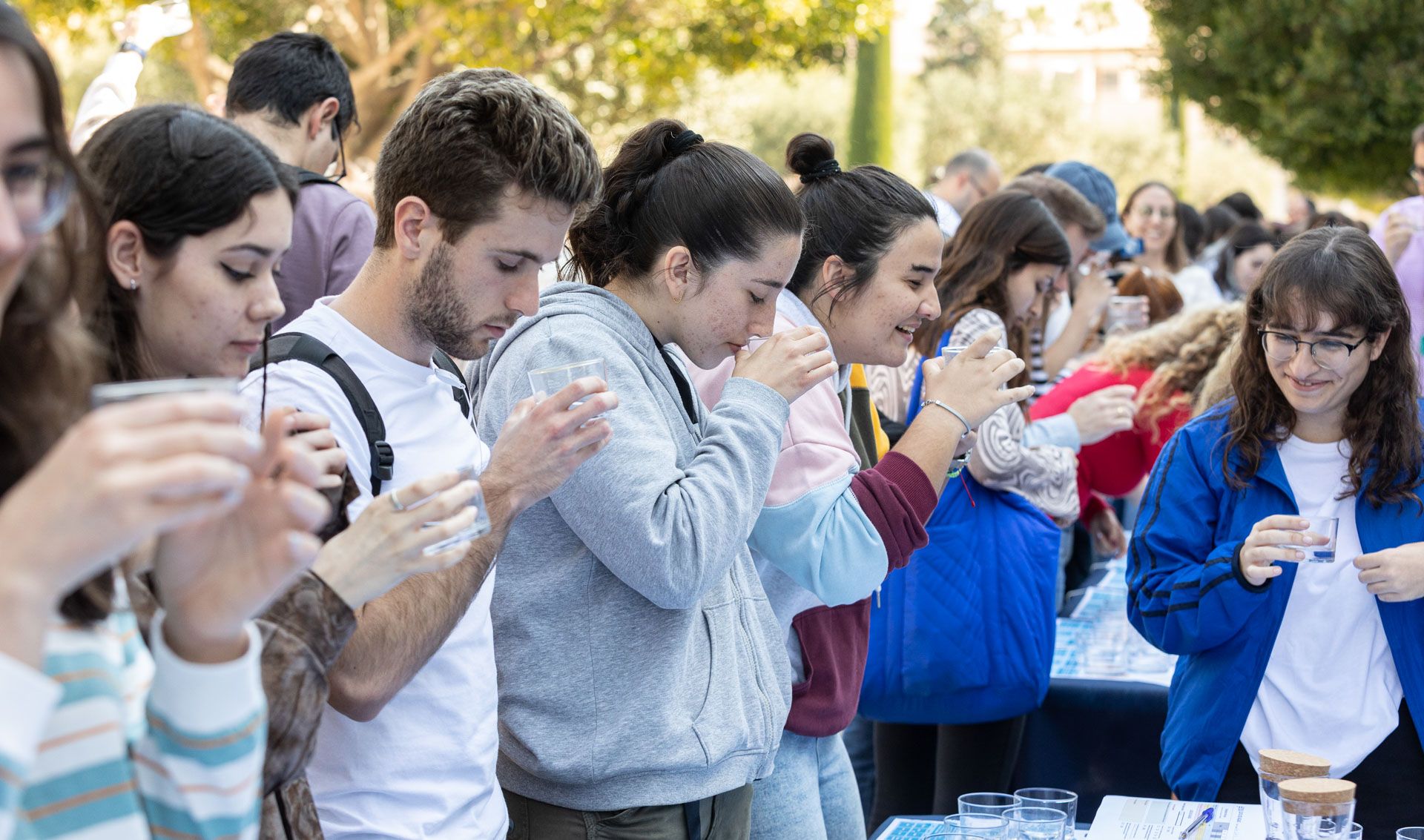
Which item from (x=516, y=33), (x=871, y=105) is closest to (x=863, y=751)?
(x=516, y=33)

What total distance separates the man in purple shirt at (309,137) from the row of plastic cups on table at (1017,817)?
2.06 meters

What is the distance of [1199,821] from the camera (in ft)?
8.39

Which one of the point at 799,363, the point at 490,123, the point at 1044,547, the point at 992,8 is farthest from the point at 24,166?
the point at 992,8

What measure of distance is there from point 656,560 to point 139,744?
37.0 inches

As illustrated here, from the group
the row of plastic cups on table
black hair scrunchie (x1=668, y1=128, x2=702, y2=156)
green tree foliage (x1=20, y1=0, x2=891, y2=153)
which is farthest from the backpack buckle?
green tree foliage (x1=20, y1=0, x2=891, y2=153)

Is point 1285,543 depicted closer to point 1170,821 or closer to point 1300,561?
point 1300,561

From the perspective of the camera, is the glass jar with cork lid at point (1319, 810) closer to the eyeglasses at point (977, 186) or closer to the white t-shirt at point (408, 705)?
the white t-shirt at point (408, 705)

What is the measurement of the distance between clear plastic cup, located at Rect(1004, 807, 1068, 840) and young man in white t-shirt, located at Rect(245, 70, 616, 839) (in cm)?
89

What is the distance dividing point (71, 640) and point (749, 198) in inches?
58.1

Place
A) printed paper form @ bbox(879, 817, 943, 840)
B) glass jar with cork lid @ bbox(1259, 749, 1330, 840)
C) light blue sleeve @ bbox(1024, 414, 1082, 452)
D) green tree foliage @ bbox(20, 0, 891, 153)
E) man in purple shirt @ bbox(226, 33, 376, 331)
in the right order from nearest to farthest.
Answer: glass jar with cork lid @ bbox(1259, 749, 1330, 840), printed paper form @ bbox(879, 817, 943, 840), man in purple shirt @ bbox(226, 33, 376, 331), light blue sleeve @ bbox(1024, 414, 1082, 452), green tree foliage @ bbox(20, 0, 891, 153)

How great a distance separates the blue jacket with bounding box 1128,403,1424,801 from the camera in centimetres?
276

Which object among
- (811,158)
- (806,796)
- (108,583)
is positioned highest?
(108,583)

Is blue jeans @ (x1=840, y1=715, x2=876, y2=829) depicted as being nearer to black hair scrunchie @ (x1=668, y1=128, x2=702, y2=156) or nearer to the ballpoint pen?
the ballpoint pen

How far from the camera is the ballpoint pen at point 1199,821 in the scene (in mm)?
2498
